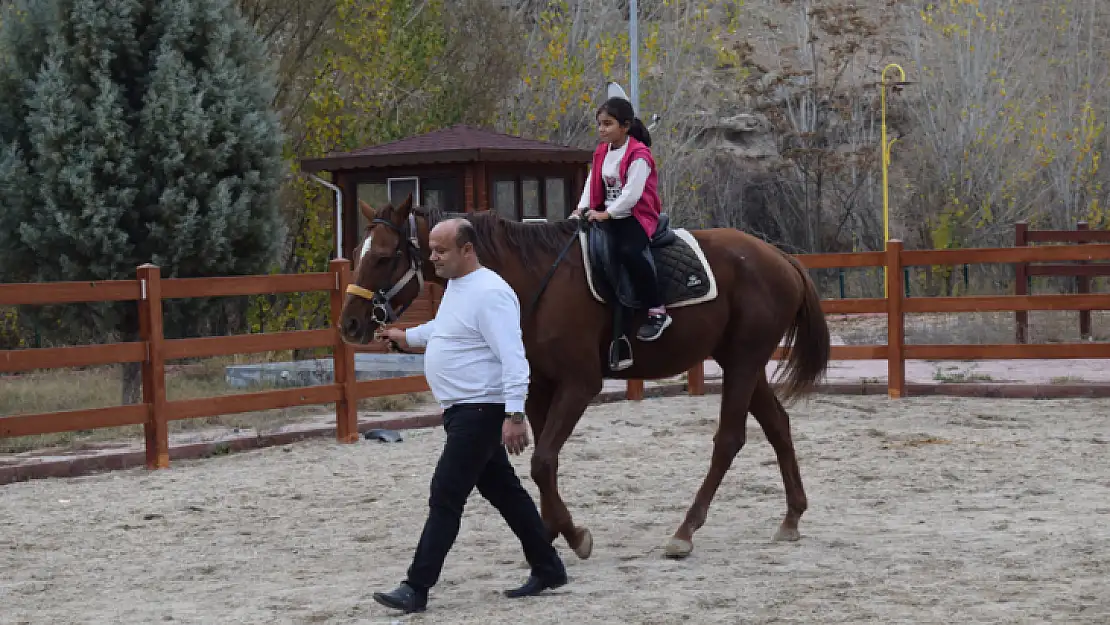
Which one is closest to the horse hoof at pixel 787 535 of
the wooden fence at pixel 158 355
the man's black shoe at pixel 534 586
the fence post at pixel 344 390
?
the man's black shoe at pixel 534 586

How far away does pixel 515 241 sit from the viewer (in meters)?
6.56

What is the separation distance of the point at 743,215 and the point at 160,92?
21855mm

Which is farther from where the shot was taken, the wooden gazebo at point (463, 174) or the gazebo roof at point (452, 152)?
the wooden gazebo at point (463, 174)

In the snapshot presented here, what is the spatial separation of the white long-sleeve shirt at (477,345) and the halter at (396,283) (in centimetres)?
70

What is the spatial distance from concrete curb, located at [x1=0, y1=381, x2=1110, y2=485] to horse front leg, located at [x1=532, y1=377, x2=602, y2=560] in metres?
4.56

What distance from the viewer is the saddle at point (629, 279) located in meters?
6.65

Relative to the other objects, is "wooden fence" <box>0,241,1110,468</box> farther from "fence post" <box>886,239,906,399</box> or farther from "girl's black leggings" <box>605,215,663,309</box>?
"girl's black leggings" <box>605,215,663,309</box>

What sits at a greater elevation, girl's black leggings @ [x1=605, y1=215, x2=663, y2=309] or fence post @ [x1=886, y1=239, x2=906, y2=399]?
girl's black leggings @ [x1=605, y1=215, x2=663, y2=309]

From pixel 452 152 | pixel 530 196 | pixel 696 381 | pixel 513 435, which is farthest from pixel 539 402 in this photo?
pixel 530 196

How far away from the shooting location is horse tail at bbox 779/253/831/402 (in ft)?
23.9

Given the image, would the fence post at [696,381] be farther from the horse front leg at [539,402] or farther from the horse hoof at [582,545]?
the horse hoof at [582,545]

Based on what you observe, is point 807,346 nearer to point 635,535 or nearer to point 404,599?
point 635,535

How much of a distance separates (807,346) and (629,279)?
3.88 feet

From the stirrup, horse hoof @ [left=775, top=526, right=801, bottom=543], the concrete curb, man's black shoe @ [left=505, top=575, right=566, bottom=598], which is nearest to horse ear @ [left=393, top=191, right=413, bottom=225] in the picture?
the stirrup
